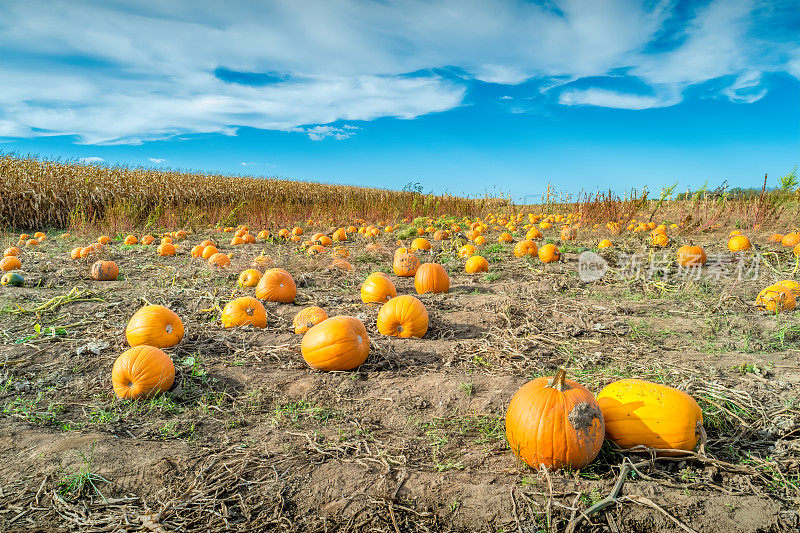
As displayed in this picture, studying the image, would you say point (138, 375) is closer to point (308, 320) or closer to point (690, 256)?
point (308, 320)

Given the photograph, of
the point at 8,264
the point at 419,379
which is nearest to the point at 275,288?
the point at 419,379

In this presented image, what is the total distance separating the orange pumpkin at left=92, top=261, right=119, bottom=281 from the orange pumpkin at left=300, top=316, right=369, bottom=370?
506cm

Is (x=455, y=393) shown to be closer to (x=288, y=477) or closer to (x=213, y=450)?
(x=288, y=477)

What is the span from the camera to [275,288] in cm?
567

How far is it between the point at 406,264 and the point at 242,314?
10.7ft

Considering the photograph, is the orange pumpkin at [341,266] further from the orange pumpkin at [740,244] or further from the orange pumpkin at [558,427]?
the orange pumpkin at [740,244]

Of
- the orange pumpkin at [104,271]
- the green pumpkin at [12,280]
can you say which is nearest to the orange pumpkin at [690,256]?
the orange pumpkin at [104,271]

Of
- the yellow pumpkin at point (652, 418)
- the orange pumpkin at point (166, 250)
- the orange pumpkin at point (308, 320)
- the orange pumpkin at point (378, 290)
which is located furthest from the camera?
the orange pumpkin at point (166, 250)

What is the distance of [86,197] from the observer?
1614 centimetres

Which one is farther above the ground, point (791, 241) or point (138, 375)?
point (791, 241)

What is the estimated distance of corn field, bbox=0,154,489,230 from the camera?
48.3 ft

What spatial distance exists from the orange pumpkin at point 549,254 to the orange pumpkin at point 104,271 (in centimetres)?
737

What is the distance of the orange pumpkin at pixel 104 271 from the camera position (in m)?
7.08

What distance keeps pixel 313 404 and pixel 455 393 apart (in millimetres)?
1061
